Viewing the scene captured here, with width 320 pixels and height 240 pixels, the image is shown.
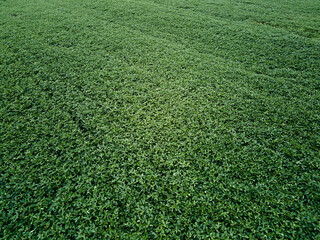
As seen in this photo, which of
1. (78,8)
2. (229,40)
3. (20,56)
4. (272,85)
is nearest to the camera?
(272,85)

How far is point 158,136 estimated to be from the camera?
3.02 metres

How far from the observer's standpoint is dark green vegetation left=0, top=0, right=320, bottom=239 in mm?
2125

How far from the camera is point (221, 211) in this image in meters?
2.16

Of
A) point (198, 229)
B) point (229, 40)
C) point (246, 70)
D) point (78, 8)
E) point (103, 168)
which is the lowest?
point (198, 229)

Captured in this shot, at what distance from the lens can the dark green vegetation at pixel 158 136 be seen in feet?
6.97

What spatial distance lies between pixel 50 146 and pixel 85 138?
0.55 m

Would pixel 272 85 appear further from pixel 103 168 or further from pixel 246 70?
pixel 103 168

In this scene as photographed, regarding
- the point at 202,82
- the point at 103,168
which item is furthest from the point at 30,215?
the point at 202,82

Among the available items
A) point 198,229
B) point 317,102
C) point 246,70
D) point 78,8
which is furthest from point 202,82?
point 78,8

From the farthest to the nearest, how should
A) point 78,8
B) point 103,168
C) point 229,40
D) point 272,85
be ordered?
1. point 78,8
2. point 229,40
3. point 272,85
4. point 103,168

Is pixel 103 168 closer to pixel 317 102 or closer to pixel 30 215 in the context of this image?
pixel 30 215

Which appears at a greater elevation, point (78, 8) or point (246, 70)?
point (78, 8)

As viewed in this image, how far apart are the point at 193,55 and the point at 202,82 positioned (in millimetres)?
1457

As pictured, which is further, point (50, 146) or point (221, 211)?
point (50, 146)
